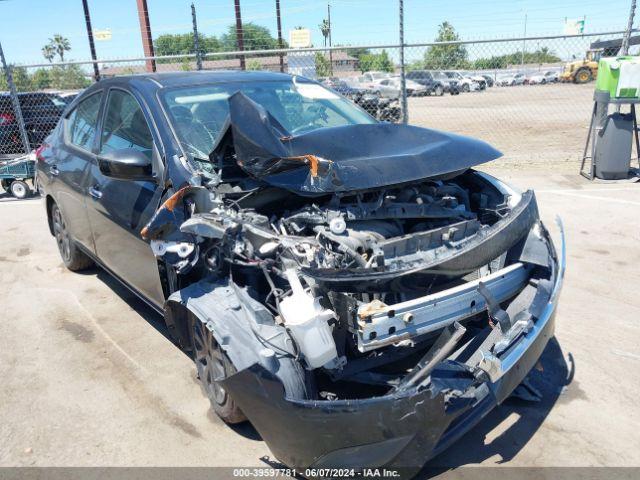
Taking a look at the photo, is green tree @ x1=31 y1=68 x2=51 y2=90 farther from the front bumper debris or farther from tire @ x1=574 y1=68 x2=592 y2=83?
tire @ x1=574 y1=68 x2=592 y2=83

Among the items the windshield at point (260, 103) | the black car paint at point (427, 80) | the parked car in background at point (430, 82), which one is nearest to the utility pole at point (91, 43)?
the windshield at point (260, 103)

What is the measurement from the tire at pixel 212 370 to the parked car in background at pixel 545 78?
30131 mm

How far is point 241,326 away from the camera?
8.21ft

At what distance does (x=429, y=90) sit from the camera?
2758cm

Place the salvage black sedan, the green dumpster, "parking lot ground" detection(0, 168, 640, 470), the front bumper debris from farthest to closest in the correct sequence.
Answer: the green dumpster, "parking lot ground" detection(0, 168, 640, 470), the salvage black sedan, the front bumper debris

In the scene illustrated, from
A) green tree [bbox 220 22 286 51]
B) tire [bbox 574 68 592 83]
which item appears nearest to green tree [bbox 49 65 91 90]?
green tree [bbox 220 22 286 51]

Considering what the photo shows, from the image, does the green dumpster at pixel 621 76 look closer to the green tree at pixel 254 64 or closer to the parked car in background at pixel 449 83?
the green tree at pixel 254 64

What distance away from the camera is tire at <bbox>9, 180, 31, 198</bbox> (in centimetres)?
891

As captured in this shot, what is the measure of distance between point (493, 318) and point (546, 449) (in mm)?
797

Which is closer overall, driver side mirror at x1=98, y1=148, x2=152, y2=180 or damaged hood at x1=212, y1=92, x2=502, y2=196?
damaged hood at x1=212, y1=92, x2=502, y2=196

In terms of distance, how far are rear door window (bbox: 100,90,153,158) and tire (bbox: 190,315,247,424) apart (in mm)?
1187

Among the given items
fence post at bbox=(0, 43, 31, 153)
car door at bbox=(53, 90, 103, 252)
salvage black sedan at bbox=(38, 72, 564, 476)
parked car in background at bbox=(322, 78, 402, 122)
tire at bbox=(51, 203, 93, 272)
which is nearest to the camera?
salvage black sedan at bbox=(38, 72, 564, 476)

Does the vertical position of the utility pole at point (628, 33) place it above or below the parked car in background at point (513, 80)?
above

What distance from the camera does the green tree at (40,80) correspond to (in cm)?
1502
